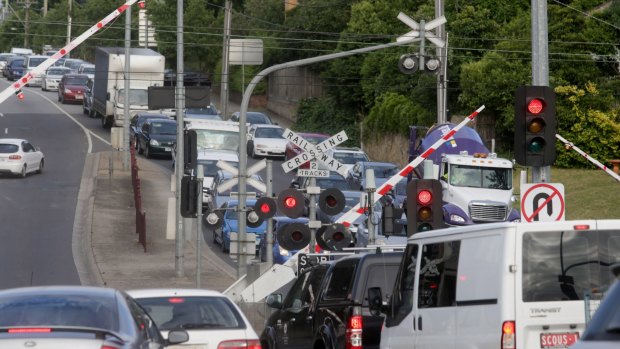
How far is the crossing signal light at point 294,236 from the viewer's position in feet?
79.9

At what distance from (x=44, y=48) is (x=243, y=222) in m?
95.8

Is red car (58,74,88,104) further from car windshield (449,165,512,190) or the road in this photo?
car windshield (449,165,512,190)

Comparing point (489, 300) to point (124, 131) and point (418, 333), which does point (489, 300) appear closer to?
point (418, 333)

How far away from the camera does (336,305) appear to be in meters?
14.8

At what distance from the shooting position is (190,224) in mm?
40750

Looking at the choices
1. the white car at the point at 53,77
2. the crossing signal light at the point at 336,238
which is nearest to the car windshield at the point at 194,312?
the crossing signal light at the point at 336,238

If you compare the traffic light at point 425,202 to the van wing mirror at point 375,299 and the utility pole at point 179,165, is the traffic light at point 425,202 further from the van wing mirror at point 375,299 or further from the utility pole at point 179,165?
the utility pole at point 179,165

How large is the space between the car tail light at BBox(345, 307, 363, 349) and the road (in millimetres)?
21140

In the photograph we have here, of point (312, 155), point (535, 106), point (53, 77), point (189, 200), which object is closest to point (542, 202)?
point (535, 106)

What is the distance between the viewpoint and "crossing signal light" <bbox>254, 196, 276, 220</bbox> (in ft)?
85.6

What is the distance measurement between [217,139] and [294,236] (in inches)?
1101

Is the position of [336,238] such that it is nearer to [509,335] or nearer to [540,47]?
[540,47]

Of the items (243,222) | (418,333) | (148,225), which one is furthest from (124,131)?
(418,333)

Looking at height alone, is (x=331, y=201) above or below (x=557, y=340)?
above
